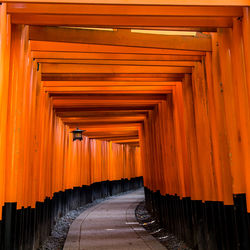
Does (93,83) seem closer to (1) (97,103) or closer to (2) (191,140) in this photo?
(1) (97,103)

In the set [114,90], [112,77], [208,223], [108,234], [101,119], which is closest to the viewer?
[208,223]

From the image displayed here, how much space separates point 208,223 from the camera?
570cm

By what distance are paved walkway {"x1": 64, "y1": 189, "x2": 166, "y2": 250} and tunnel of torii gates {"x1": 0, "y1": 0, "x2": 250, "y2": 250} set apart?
79cm

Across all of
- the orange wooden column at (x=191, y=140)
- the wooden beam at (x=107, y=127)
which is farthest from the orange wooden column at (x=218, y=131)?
the wooden beam at (x=107, y=127)

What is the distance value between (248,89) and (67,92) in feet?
16.4

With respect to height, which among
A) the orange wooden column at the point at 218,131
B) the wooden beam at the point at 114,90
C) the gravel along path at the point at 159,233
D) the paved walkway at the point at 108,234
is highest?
the wooden beam at the point at 114,90

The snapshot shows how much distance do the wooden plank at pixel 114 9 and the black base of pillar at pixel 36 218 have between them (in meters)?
2.54

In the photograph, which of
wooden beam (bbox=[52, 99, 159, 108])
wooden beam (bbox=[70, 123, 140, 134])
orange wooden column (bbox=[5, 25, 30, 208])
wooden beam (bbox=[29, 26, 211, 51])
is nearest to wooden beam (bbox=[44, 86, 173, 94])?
wooden beam (bbox=[52, 99, 159, 108])

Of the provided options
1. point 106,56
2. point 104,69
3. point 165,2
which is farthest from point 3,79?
point 104,69

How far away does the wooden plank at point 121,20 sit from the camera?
417 centimetres

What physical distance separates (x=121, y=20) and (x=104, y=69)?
2.30m

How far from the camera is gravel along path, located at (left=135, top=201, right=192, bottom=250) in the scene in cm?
701

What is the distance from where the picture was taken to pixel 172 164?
817 cm

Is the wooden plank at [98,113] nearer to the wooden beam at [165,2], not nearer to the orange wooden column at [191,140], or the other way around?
the orange wooden column at [191,140]
